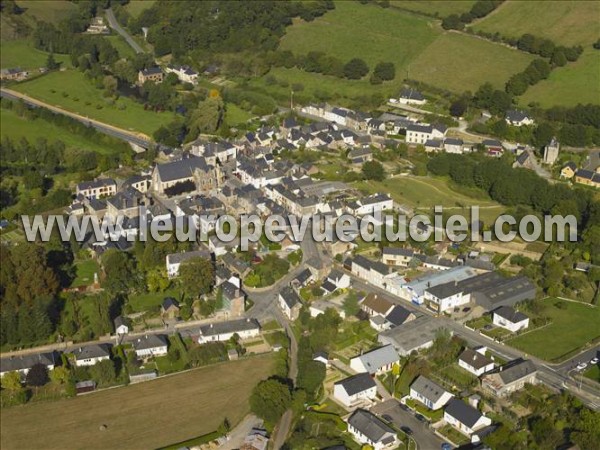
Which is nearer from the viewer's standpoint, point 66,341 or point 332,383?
point 332,383

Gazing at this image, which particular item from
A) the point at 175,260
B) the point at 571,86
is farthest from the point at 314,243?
the point at 571,86

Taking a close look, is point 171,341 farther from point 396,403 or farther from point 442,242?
point 442,242

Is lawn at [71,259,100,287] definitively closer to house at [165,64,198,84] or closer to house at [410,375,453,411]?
house at [410,375,453,411]

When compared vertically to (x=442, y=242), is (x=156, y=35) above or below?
above

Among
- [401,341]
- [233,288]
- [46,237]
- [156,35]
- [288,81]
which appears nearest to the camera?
[401,341]

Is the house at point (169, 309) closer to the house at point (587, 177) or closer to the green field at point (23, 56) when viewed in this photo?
the house at point (587, 177)

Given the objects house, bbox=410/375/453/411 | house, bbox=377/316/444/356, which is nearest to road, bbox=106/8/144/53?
house, bbox=377/316/444/356

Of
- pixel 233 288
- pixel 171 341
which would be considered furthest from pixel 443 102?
pixel 171 341
